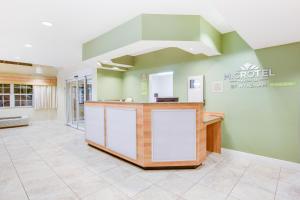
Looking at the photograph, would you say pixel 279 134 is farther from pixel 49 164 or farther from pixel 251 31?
pixel 49 164

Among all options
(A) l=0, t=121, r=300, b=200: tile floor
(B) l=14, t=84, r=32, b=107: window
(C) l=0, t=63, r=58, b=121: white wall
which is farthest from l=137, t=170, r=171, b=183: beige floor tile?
(B) l=14, t=84, r=32, b=107: window

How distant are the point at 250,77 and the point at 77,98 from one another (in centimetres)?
631

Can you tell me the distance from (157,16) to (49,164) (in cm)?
348

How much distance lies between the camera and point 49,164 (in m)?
3.27

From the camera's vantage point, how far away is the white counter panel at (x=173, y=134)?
296 centimetres

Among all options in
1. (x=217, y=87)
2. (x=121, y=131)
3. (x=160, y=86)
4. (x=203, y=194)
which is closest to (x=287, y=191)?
(x=203, y=194)

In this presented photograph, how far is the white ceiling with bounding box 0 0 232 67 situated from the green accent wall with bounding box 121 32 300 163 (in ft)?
2.65

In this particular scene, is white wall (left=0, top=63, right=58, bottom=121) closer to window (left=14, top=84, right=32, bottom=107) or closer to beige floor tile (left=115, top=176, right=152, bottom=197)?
window (left=14, top=84, right=32, bottom=107)

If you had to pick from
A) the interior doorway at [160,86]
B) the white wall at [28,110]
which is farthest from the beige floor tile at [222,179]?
the white wall at [28,110]

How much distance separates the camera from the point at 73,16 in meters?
3.04

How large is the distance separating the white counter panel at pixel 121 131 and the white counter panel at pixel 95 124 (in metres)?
0.28

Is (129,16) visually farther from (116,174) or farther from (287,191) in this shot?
(287,191)

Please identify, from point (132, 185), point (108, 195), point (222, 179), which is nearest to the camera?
point (108, 195)

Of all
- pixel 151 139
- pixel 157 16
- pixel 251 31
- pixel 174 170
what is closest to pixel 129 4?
pixel 157 16
